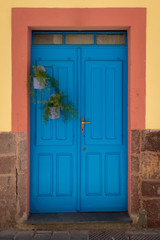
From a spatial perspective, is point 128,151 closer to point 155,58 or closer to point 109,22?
point 155,58

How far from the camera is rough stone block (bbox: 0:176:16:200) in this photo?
4.18 metres

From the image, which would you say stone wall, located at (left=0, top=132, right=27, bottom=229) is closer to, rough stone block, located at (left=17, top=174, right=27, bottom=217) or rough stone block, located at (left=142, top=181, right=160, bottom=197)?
rough stone block, located at (left=17, top=174, right=27, bottom=217)

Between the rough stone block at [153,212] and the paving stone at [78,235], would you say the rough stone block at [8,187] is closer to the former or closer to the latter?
the paving stone at [78,235]

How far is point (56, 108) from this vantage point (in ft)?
13.8

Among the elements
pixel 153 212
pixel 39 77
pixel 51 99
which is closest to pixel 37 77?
pixel 39 77

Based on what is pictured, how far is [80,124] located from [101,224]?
1.57 meters

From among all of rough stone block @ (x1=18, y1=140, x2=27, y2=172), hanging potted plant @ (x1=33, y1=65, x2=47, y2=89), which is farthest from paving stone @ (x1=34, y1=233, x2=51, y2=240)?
hanging potted plant @ (x1=33, y1=65, x2=47, y2=89)

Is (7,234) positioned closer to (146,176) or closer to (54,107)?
(54,107)

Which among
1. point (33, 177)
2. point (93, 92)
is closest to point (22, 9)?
point (93, 92)

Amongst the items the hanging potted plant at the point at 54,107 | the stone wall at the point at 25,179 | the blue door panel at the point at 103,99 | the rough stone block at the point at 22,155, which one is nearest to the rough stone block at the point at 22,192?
the stone wall at the point at 25,179

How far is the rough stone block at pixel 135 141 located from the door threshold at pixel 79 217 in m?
1.05

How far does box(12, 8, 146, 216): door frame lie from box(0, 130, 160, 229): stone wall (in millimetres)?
191

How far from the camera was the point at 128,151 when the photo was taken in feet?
14.3

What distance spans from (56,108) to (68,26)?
4.13 ft
